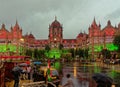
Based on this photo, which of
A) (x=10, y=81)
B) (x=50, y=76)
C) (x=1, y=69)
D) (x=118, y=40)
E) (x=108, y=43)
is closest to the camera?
(x=1, y=69)

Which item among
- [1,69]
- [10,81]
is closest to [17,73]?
[1,69]

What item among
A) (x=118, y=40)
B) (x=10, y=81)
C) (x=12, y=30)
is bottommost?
(x=10, y=81)

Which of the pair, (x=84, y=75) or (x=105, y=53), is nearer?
(x=84, y=75)

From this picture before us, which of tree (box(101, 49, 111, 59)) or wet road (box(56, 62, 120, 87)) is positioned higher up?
tree (box(101, 49, 111, 59))

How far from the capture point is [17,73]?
19.5 metres

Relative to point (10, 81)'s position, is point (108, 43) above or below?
above

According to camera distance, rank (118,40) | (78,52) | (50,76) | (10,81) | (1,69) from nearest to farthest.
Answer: (1,69)
(10,81)
(50,76)
(118,40)
(78,52)

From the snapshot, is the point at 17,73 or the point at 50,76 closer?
the point at 17,73

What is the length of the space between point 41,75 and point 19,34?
161 m

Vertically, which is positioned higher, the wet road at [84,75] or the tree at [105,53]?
the tree at [105,53]

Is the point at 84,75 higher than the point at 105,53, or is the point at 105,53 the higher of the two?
the point at 105,53

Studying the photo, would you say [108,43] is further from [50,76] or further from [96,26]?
[50,76]

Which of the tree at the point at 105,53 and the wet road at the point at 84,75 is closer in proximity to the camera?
the wet road at the point at 84,75

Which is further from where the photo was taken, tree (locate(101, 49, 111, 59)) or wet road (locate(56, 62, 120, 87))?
tree (locate(101, 49, 111, 59))
